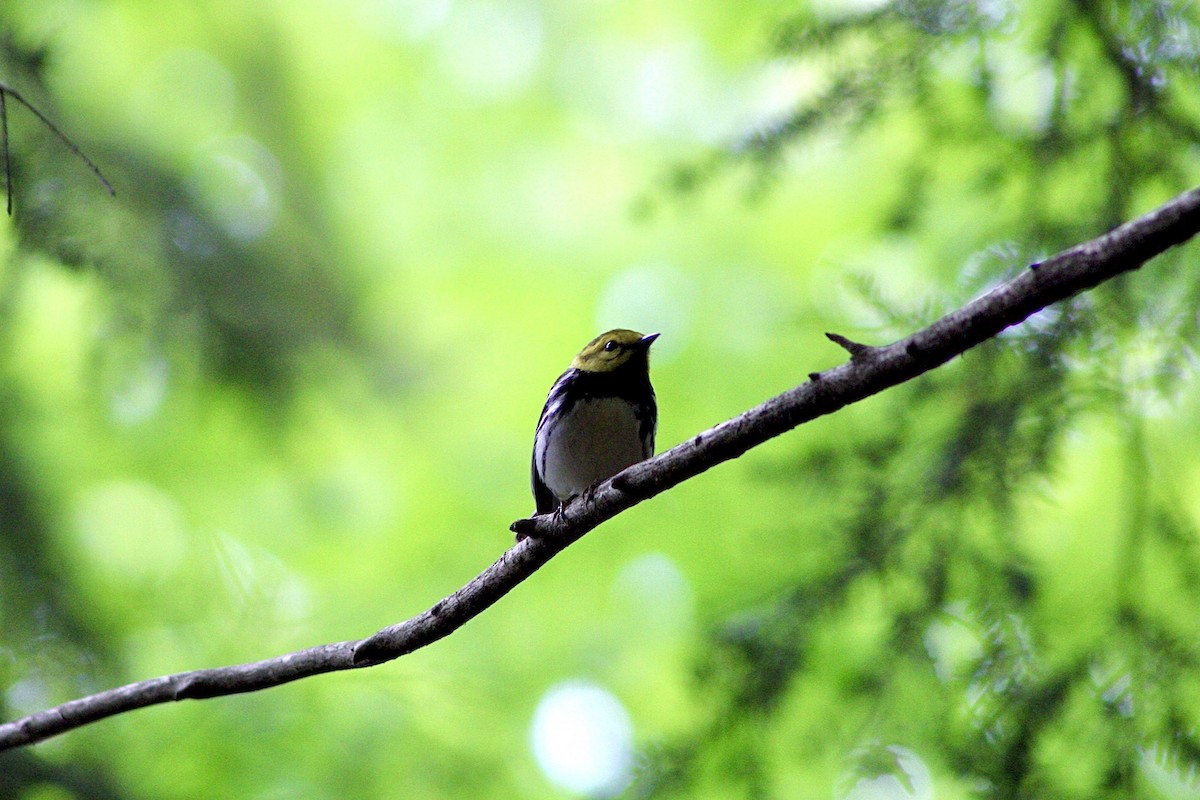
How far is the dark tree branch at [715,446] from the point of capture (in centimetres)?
119

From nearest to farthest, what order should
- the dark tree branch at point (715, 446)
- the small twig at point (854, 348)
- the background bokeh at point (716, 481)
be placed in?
the dark tree branch at point (715, 446) < the small twig at point (854, 348) < the background bokeh at point (716, 481)

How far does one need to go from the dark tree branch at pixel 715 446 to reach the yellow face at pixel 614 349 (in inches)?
38.2

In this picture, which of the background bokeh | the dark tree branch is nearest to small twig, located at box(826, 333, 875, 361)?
the dark tree branch

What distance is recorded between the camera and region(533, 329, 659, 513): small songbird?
2.63m

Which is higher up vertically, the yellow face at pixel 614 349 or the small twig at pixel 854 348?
the yellow face at pixel 614 349

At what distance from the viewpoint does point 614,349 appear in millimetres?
2771

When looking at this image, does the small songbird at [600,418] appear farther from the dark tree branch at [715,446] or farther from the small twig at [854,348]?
the small twig at [854,348]

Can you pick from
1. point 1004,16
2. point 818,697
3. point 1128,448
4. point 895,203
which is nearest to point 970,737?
point 818,697

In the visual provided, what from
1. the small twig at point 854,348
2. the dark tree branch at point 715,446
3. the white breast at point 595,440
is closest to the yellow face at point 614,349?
the white breast at point 595,440

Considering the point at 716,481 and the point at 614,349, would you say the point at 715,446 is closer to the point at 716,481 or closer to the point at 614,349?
the point at 614,349

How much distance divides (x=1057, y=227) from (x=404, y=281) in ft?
14.0

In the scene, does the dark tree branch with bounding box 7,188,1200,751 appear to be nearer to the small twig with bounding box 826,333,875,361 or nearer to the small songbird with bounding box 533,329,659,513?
the small twig with bounding box 826,333,875,361

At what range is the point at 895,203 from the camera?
2.69 metres

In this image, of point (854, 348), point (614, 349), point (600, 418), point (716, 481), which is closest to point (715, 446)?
point (854, 348)
